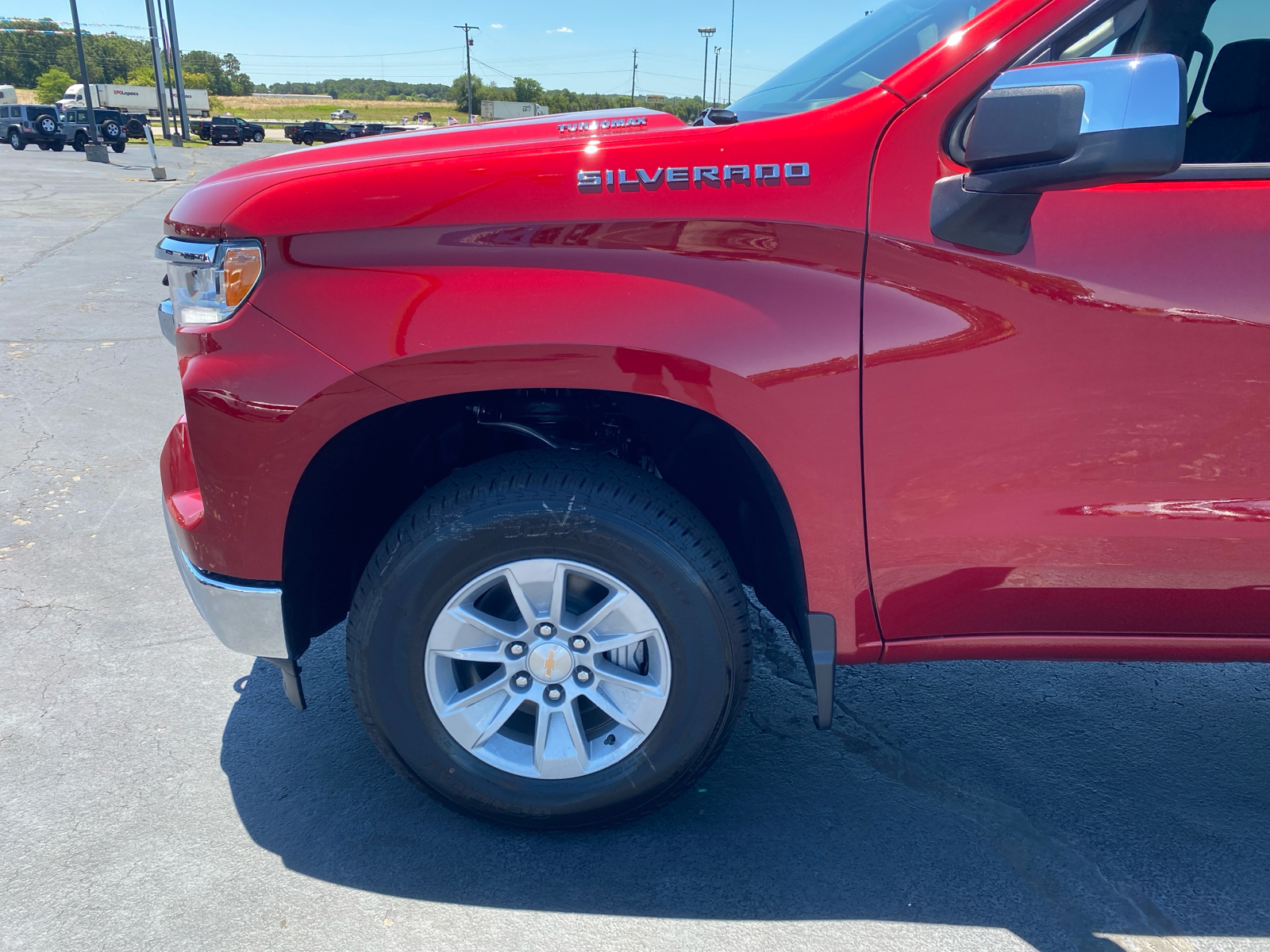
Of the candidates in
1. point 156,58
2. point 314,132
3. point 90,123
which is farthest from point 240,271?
point 314,132

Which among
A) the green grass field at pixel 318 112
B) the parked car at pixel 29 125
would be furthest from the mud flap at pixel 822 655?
the green grass field at pixel 318 112

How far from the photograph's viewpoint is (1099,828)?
2299mm

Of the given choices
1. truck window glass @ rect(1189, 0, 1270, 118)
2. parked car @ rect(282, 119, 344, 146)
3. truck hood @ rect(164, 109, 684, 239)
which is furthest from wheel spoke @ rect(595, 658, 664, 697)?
parked car @ rect(282, 119, 344, 146)

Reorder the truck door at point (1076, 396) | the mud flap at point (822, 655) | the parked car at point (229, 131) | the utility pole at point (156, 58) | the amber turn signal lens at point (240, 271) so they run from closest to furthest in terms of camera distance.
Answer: the truck door at point (1076, 396) → the amber turn signal lens at point (240, 271) → the mud flap at point (822, 655) → the utility pole at point (156, 58) → the parked car at point (229, 131)

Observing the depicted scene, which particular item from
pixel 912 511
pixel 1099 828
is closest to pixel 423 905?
pixel 912 511

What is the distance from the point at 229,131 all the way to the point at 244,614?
55.8 metres

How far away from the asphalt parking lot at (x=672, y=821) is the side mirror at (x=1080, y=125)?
150cm

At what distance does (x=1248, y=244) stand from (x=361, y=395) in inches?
68.3

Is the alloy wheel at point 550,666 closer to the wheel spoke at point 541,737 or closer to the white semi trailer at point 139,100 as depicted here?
the wheel spoke at point 541,737

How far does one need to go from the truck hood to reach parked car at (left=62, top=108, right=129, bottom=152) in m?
40.9

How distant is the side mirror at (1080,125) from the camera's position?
62.7 inches

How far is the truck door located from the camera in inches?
70.7

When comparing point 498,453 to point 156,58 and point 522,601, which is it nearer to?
point 522,601

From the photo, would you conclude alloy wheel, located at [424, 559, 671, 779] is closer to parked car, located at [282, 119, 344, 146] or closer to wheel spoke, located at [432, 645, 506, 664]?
wheel spoke, located at [432, 645, 506, 664]
